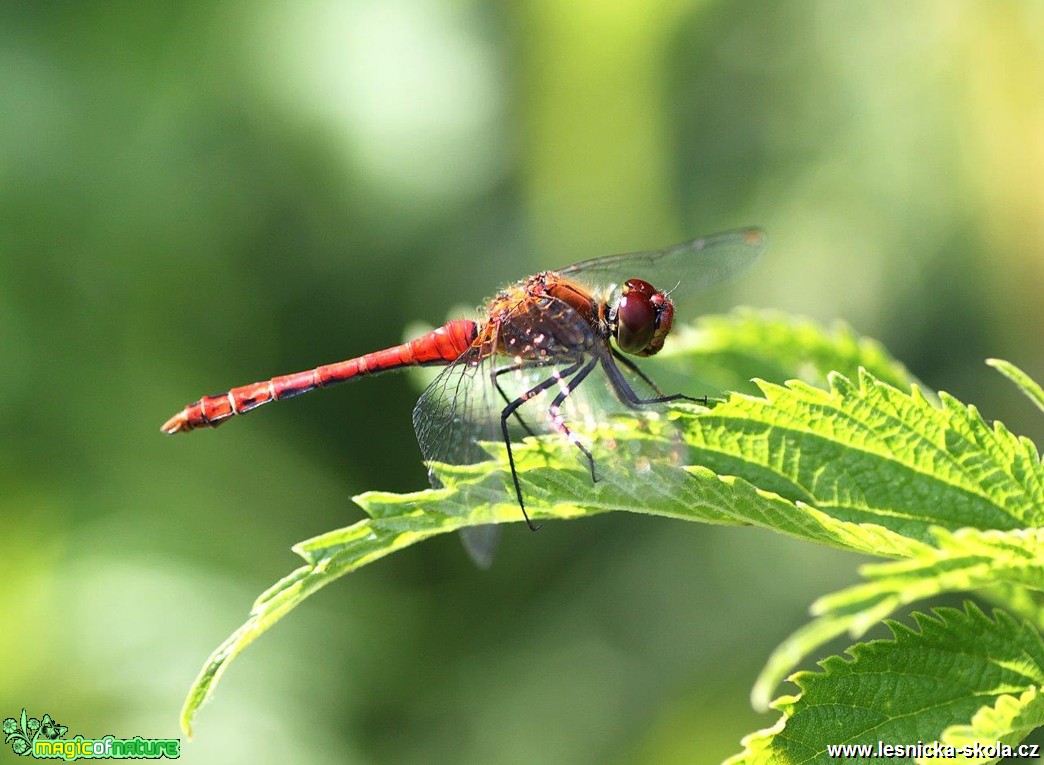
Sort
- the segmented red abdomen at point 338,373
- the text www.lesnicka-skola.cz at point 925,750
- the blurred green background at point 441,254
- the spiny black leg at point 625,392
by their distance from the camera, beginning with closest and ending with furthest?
the text www.lesnicka-skola.cz at point 925,750 < the spiny black leg at point 625,392 < the segmented red abdomen at point 338,373 < the blurred green background at point 441,254

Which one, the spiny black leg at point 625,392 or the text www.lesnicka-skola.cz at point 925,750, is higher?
the spiny black leg at point 625,392

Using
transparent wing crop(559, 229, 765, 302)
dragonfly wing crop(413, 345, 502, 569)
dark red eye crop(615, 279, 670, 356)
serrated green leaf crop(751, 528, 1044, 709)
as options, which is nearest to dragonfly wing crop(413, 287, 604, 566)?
dragonfly wing crop(413, 345, 502, 569)

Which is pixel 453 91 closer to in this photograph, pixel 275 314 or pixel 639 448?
pixel 275 314

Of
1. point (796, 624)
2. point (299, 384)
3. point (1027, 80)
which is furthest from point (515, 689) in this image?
point (1027, 80)

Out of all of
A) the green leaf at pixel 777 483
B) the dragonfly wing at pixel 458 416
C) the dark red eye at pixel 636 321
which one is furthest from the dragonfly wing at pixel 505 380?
the green leaf at pixel 777 483

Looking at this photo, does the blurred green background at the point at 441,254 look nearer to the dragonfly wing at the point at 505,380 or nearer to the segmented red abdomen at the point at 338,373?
the segmented red abdomen at the point at 338,373

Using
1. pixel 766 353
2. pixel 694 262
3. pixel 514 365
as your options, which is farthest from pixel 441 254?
pixel 766 353

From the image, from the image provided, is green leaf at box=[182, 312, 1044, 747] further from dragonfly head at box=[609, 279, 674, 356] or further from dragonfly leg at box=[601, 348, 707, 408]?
dragonfly head at box=[609, 279, 674, 356]
